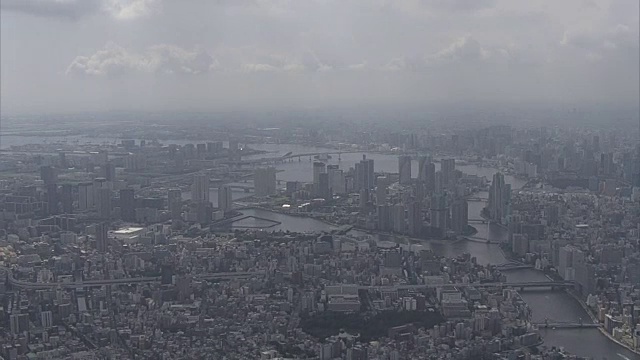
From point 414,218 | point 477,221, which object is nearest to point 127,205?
point 414,218

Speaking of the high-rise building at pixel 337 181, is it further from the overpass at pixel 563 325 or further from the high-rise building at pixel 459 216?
the overpass at pixel 563 325

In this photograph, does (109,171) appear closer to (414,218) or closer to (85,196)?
Result: (85,196)

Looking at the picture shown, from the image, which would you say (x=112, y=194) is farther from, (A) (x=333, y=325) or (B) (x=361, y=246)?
(A) (x=333, y=325)

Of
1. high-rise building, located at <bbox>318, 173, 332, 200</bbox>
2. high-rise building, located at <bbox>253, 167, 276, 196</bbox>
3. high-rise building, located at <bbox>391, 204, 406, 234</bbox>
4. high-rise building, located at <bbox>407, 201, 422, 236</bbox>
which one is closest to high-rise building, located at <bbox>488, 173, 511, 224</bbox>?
high-rise building, located at <bbox>407, 201, 422, 236</bbox>

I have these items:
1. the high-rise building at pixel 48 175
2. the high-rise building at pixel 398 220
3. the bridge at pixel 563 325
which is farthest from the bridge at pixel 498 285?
the high-rise building at pixel 48 175

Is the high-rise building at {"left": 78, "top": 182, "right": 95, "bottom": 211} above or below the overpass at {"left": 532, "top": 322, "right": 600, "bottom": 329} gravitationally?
above

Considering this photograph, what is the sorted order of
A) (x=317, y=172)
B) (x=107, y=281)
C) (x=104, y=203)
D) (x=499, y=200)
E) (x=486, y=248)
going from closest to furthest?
(x=107, y=281)
(x=486, y=248)
(x=104, y=203)
(x=499, y=200)
(x=317, y=172)

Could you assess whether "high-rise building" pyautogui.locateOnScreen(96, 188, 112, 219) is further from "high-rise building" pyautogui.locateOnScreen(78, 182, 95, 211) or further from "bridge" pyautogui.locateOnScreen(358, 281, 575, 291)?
"bridge" pyautogui.locateOnScreen(358, 281, 575, 291)
